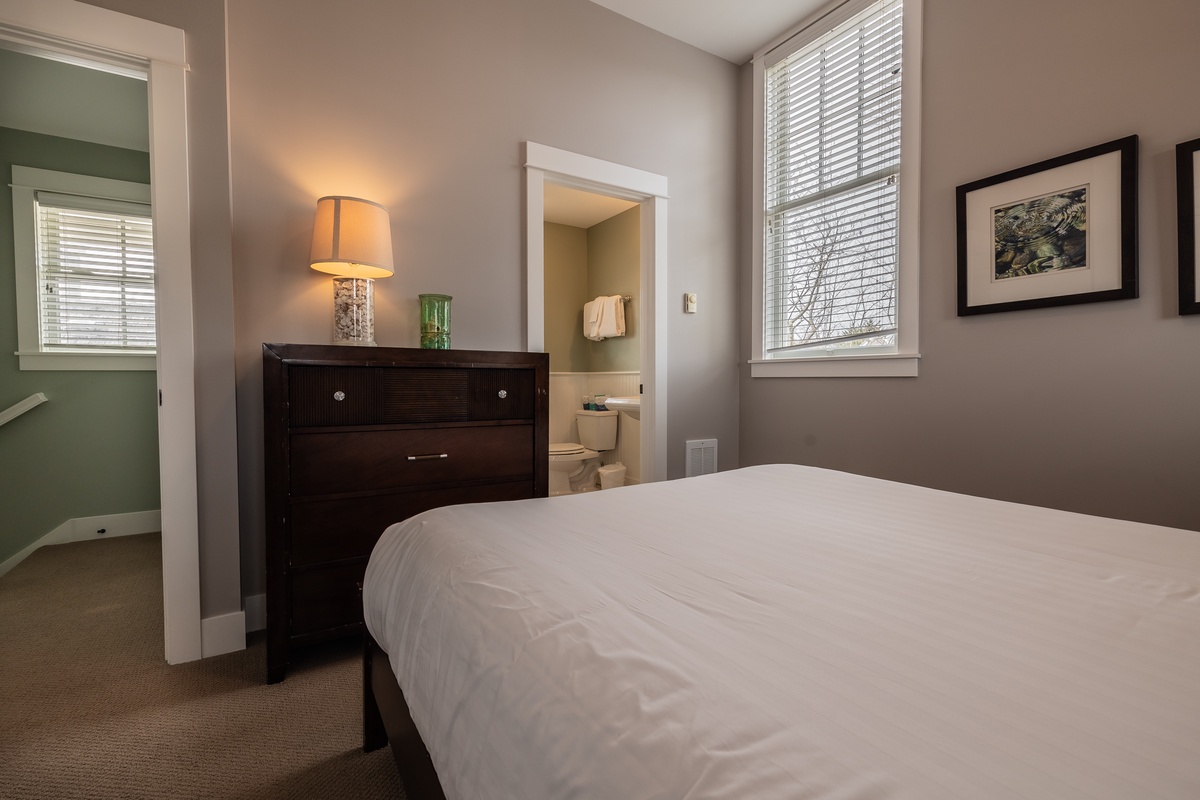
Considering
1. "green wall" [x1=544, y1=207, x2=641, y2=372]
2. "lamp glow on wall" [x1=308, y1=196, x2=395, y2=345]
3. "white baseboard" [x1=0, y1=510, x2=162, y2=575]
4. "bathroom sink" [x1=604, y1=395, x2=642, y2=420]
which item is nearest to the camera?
"lamp glow on wall" [x1=308, y1=196, x2=395, y2=345]

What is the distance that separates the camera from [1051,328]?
2082 mm

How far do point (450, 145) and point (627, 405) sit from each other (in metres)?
2.37

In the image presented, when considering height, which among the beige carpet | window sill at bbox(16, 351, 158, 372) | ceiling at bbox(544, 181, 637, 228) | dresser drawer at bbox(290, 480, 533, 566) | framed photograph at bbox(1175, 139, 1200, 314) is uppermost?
ceiling at bbox(544, 181, 637, 228)

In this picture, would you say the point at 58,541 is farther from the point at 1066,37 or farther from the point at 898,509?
the point at 1066,37

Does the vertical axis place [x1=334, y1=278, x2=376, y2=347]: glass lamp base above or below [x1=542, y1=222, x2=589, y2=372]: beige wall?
below

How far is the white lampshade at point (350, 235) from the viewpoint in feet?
6.68

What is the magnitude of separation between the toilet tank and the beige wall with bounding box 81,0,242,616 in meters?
2.99

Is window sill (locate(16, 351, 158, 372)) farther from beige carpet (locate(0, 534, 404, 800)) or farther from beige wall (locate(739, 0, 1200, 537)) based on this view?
beige wall (locate(739, 0, 1200, 537))

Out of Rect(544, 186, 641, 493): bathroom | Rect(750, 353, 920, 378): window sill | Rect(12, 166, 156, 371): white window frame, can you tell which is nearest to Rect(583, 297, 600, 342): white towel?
Rect(544, 186, 641, 493): bathroom

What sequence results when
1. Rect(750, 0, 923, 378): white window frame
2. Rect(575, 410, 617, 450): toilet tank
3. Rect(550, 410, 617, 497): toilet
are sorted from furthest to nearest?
Rect(575, 410, 617, 450): toilet tank < Rect(550, 410, 617, 497): toilet < Rect(750, 0, 923, 378): white window frame

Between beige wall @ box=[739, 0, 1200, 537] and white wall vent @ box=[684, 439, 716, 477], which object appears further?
white wall vent @ box=[684, 439, 716, 477]

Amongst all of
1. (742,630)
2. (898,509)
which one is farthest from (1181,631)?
(898,509)

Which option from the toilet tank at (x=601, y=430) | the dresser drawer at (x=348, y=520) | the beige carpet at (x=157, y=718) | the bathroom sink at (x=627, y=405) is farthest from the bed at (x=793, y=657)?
the toilet tank at (x=601, y=430)

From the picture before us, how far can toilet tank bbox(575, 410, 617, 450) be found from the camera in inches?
186
